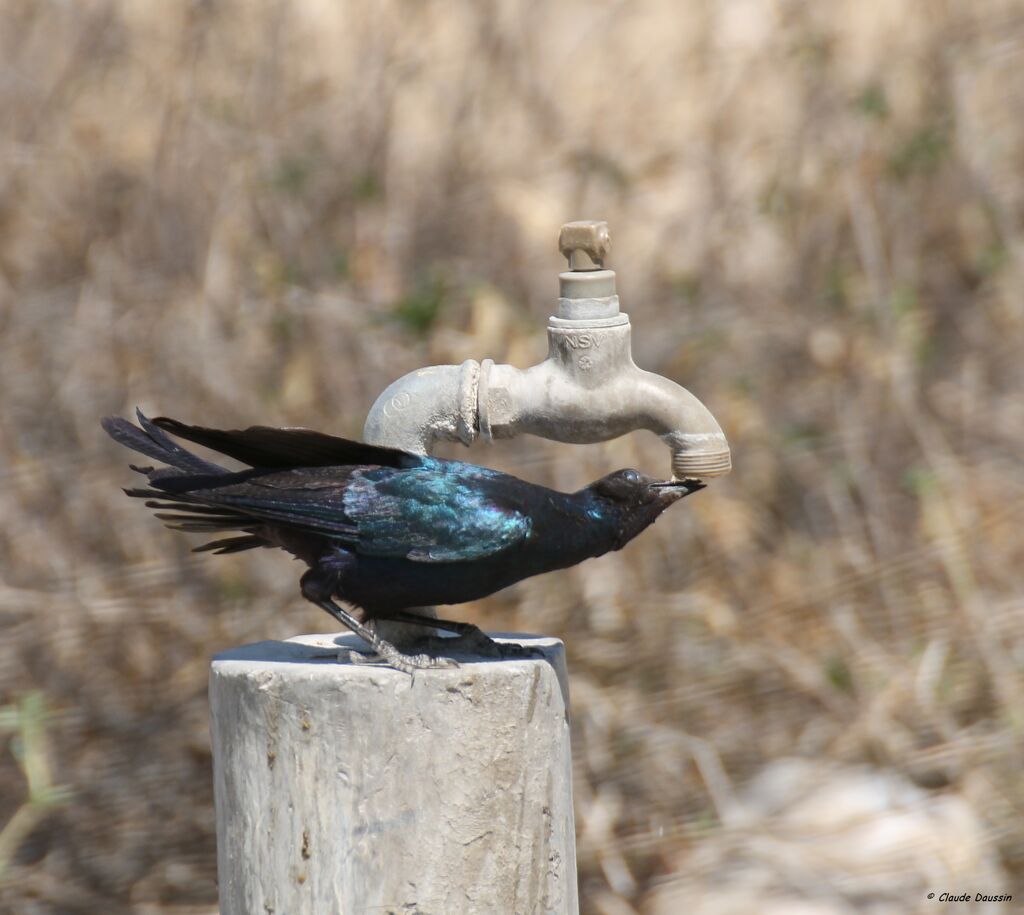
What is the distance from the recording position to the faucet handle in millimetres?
3227

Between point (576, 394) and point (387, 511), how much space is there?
1.83 ft

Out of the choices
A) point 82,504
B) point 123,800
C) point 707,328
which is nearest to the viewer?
point 123,800

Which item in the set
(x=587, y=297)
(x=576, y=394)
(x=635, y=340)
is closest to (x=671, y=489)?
(x=576, y=394)

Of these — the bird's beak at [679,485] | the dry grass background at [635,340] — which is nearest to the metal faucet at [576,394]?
the bird's beak at [679,485]

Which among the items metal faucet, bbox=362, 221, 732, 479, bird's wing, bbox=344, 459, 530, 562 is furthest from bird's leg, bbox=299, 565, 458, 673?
metal faucet, bbox=362, 221, 732, 479

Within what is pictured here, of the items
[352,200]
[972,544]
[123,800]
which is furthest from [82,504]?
[972,544]

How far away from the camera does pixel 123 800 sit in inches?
212

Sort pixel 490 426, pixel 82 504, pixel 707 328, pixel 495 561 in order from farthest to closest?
pixel 707 328
pixel 82 504
pixel 490 426
pixel 495 561

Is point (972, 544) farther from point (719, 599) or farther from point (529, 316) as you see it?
point (529, 316)

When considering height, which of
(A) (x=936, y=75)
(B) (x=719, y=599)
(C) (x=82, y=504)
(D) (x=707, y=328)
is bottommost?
(B) (x=719, y=599)

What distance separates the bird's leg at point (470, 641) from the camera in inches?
125

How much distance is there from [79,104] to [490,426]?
157 inches

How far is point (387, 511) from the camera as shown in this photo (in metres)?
3.03

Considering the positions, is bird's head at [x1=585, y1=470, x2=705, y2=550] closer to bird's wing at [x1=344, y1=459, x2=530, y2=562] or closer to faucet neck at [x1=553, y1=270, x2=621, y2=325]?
bird's wing at [x1=344, y1=459, x2=530, y2=562]
